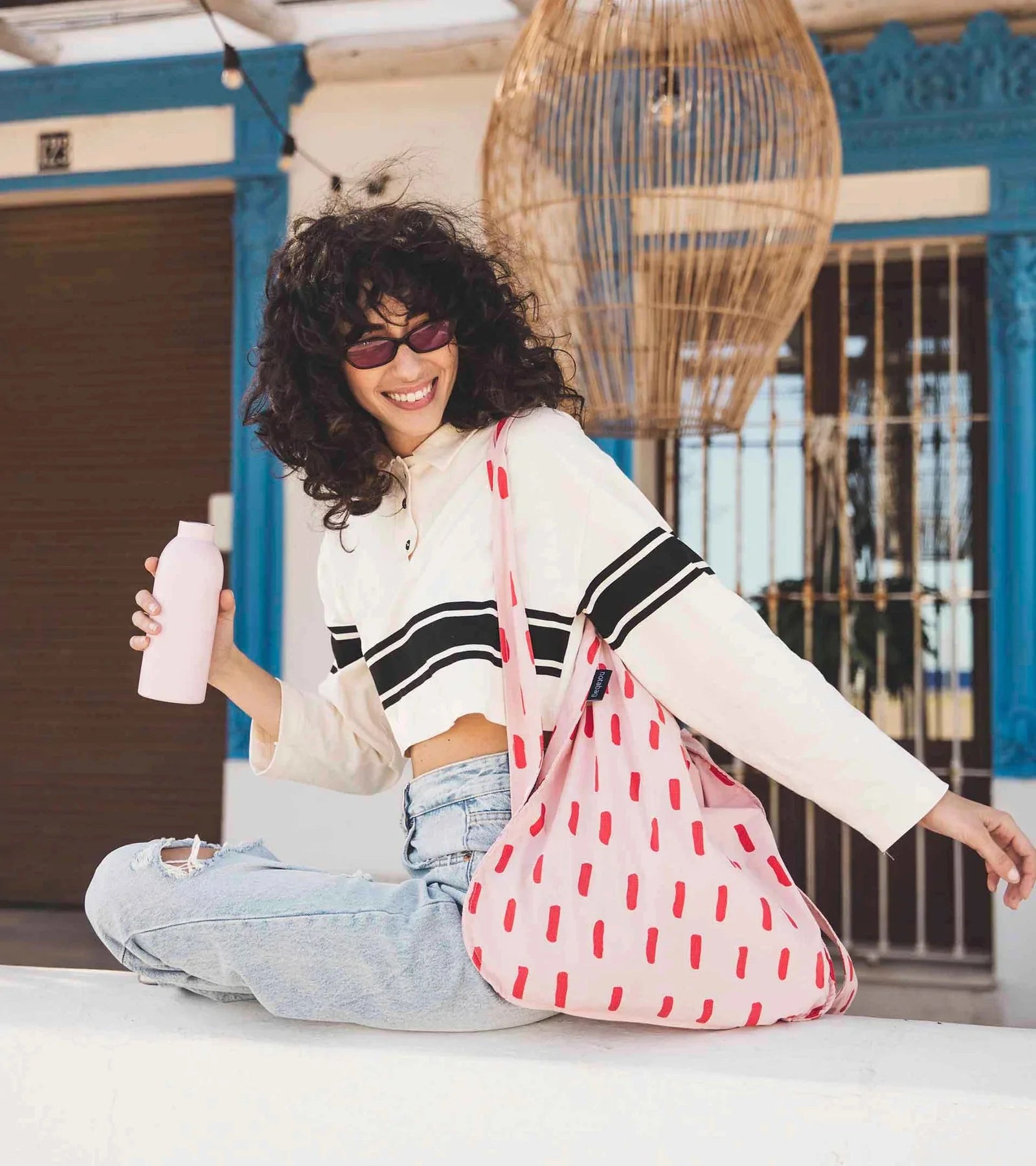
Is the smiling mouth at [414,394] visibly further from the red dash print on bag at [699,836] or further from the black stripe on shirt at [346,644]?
the red dash print on bag at [699,836]

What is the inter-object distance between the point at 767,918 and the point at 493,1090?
309mm

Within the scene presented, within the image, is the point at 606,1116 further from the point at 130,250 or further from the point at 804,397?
the point at 130,250

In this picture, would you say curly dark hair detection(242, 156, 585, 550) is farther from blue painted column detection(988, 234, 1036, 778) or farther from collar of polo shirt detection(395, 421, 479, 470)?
blue painted column detection(988, 234, 1036, 778)

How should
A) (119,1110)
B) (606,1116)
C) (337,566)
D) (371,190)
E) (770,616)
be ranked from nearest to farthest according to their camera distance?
(606,1116) → (119,1110) → (337,566) → (371,190) → (770,616)

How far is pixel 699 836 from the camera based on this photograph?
4.10 feet

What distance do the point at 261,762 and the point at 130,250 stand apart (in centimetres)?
306

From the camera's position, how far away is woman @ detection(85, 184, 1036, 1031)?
1.24m

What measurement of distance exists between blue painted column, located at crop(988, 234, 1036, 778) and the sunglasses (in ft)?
8.60

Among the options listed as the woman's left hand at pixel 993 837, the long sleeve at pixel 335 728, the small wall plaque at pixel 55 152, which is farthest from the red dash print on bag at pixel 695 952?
the small wall plaque at pixel 55 152

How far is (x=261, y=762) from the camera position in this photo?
161 centimetres

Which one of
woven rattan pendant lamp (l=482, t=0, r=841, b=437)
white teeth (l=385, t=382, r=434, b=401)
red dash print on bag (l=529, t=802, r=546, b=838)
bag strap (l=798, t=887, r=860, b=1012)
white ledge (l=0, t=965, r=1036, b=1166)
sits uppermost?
woven rattan pendant lamp (l=482, t=0, r=841, b=437)

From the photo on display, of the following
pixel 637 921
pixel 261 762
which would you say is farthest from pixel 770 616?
pixel 637 921

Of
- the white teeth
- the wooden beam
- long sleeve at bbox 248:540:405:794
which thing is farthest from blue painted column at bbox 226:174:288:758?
the white teeth

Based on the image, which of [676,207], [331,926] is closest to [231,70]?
[676,207]
